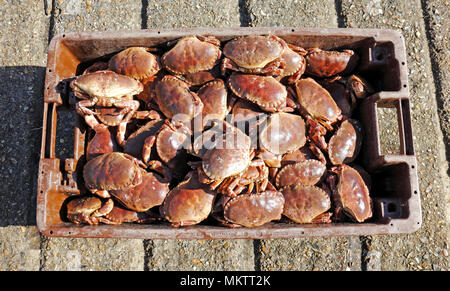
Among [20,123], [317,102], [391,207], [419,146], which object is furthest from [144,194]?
[419,146]

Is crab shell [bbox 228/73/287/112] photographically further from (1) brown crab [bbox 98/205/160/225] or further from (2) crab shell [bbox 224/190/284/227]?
(1) brown crab [bbox 98/205/160/225]

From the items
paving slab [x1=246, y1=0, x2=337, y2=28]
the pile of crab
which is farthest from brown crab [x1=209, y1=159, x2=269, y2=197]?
paving slab [x1=246, y1=0, x2=337, y2=28]

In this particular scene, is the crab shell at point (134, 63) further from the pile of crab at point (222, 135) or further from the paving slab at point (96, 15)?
the paving slab at point (96, 15)

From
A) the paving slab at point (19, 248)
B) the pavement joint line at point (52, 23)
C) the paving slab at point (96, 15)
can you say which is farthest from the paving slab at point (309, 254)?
the pavement joint line at point (52, 23)

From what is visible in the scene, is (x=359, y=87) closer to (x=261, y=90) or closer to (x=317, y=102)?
(x=317, y=102)
